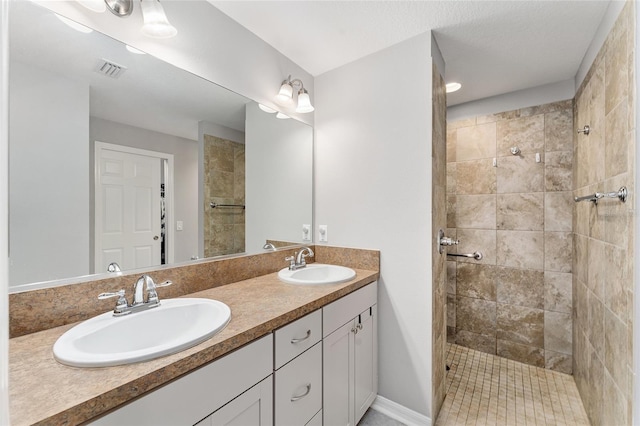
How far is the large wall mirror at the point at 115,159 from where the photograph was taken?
3.00 ft

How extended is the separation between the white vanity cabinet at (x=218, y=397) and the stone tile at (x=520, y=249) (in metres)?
2.25

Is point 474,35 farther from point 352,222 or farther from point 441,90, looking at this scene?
point 352,222

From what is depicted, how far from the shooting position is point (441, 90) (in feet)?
5.94

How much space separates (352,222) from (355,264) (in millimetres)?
293

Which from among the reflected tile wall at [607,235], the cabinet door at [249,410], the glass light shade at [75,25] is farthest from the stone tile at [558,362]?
the glass light shade at [75,25]

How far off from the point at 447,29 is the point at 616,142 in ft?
3.37

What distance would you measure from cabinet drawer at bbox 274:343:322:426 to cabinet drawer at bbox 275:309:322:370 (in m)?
0.03

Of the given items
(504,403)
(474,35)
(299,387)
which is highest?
(474,35)

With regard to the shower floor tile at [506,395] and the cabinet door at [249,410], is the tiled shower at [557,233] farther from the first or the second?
the cabinet door at [249,410]

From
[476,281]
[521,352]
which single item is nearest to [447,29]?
[476,281]

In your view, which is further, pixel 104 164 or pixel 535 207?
pixel 535 207

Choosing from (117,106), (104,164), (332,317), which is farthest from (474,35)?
(104,164)

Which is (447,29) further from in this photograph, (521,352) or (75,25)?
(521,352)

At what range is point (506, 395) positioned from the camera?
189 cm
